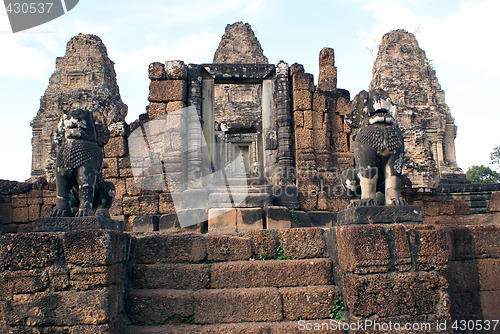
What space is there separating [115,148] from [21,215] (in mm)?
3353

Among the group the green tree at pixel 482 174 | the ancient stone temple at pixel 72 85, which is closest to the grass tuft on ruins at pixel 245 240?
the ancient stone temple at pixel 72 85

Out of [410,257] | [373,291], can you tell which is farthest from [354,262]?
[410,257]

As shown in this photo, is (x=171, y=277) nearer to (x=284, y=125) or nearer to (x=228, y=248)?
(x=228, y=248)

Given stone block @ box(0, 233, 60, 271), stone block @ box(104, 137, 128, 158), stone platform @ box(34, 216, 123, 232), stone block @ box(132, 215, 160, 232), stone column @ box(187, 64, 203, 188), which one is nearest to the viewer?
stone block @ box(0, 233, 60, 271)

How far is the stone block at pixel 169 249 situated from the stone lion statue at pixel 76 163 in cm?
59

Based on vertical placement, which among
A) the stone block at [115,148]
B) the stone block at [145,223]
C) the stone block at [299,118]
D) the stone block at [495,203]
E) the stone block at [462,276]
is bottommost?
the stone block at [462,276]

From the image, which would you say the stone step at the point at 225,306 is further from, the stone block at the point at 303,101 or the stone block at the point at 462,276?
the stone block at the point at 303,101

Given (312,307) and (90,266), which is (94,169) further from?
(312,307)

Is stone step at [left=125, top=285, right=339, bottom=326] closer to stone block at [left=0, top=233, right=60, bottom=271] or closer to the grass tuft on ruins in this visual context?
the grass tuft on ruins

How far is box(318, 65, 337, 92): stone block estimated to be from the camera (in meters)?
9.24

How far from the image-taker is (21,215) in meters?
9.27

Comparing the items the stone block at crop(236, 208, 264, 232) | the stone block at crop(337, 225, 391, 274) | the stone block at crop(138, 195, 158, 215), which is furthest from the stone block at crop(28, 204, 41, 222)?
the stone block at crop(337, 225, 391, 274)

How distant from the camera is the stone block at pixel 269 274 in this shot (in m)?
4.23

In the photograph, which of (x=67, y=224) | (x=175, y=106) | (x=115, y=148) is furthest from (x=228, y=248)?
(x=175, y=106)
